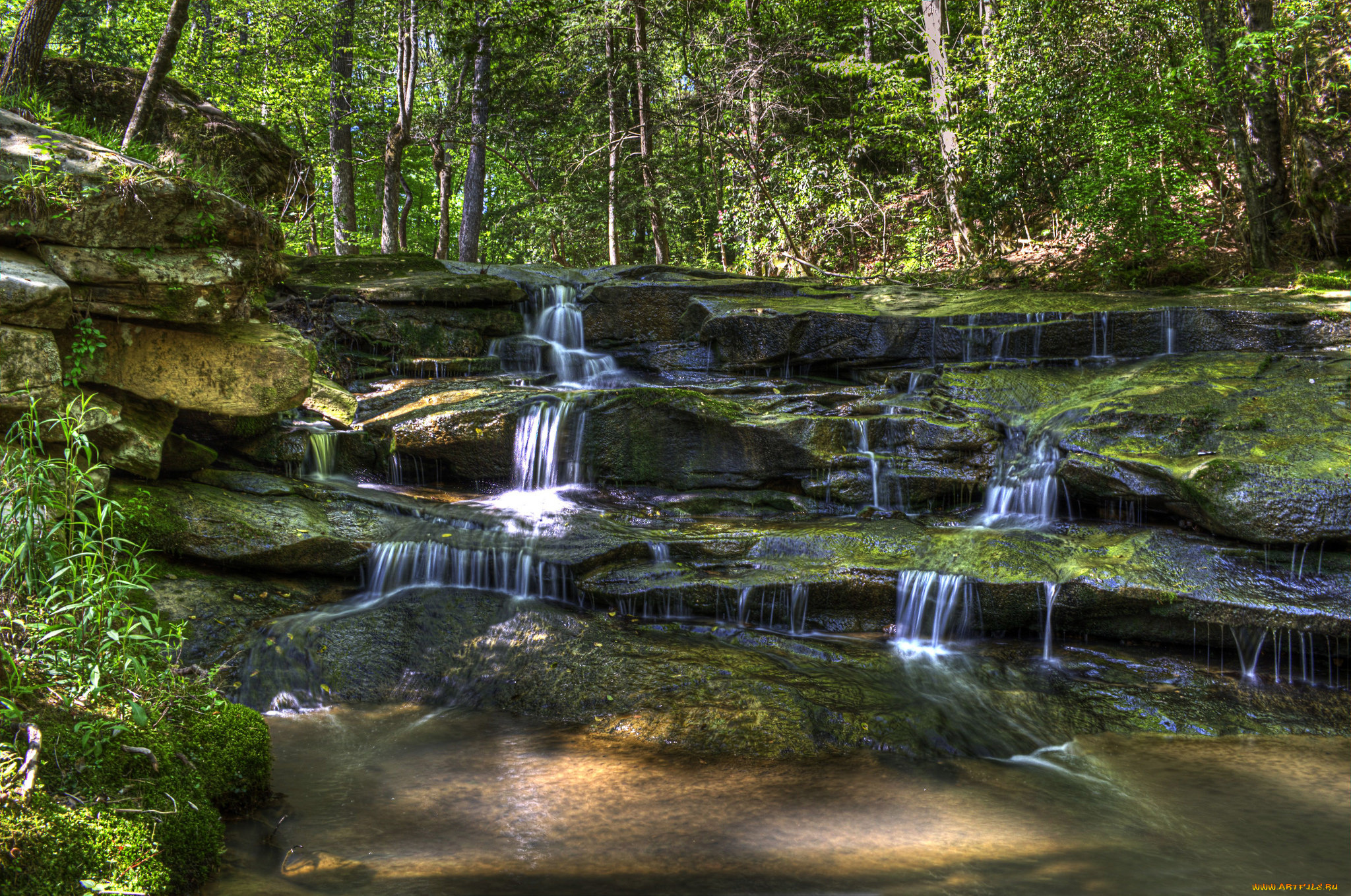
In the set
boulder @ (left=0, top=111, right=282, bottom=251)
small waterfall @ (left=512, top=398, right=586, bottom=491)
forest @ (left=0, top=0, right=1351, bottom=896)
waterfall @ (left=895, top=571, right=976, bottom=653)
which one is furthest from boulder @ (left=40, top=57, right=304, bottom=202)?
waterfall @ (left=895, top=571, right=976, bottom=653)

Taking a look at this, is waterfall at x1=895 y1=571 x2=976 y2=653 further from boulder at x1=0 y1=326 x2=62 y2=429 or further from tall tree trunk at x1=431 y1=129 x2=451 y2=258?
tall tree trunk at x1=431 y1=129 x2=451 y2=258

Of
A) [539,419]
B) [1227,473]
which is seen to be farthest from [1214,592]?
[539,419]

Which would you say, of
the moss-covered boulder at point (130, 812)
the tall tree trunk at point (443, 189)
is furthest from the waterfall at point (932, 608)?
the tall tree trunk at point (443, 189)

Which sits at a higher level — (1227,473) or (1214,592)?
(1227,473)

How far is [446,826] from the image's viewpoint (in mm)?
3717

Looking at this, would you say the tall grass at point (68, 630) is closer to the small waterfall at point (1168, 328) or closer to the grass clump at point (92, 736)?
the grass clump at point (92, 736)

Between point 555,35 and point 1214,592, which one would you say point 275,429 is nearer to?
point 1214,592

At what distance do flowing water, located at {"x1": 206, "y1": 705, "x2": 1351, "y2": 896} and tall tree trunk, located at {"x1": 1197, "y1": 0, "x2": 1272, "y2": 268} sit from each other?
34.0 feet

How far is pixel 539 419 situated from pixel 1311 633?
7.28 metres

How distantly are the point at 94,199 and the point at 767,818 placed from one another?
21.0 feet

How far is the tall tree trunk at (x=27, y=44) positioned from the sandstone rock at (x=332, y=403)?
3.68 metres

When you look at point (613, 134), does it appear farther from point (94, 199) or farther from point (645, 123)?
point (94, 199)

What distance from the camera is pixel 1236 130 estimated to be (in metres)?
12.0

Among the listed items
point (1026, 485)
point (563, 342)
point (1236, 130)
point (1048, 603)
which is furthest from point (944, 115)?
point (1048, 603)
